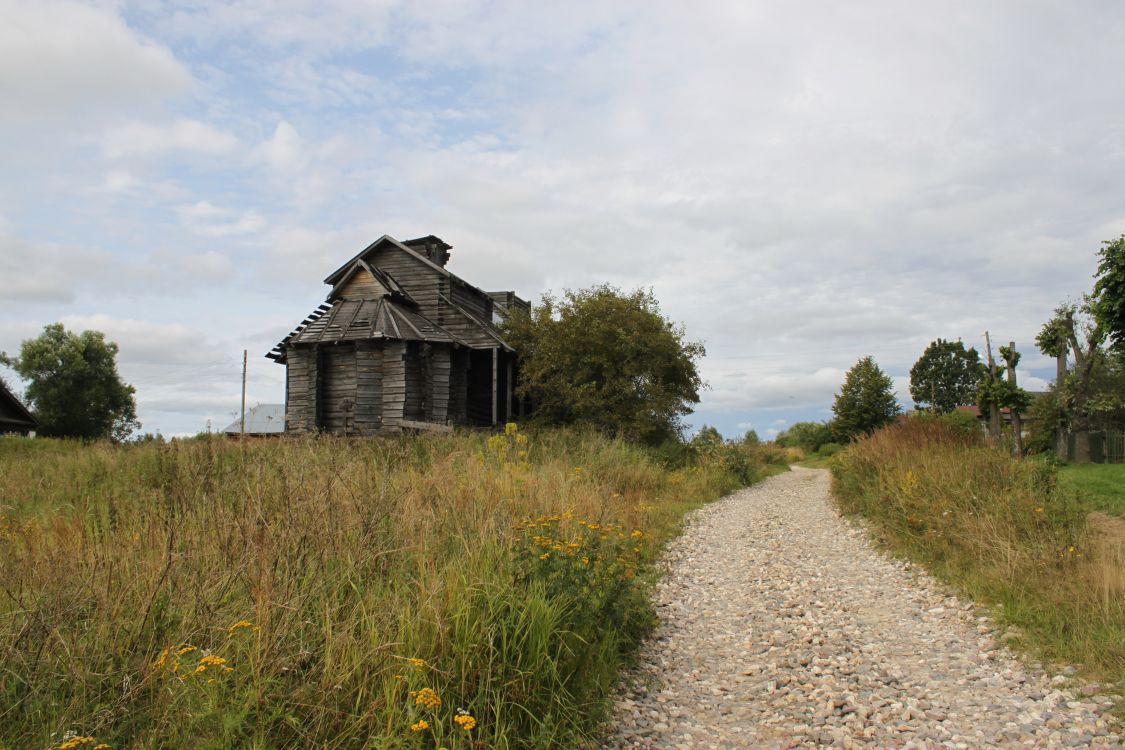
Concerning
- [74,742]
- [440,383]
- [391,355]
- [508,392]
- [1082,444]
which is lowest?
[74,742]

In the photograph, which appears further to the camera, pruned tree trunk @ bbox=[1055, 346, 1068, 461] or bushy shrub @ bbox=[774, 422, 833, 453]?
bushy shrub @ bbox=[774, 422, 833, 453]

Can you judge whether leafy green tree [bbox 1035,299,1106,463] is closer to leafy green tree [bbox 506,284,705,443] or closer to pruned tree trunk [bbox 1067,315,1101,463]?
pruned tree trunk [bbox 1067,315,1101,463]

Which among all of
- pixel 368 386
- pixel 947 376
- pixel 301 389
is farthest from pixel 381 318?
pixel 947 376

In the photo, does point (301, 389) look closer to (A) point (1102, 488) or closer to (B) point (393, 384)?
(B) point (393, 384)

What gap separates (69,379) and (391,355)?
1305 inches

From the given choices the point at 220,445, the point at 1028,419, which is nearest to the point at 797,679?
the point at 220,445

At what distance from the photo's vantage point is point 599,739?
4.37m

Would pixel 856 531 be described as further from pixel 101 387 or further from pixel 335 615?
pixel 101 387

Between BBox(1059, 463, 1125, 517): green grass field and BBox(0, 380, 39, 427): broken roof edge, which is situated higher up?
BBox(0, 380, 39, 427): broken roof edge

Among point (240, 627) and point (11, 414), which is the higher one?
point (11, 414)

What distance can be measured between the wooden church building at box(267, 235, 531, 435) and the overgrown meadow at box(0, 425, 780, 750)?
17862mm

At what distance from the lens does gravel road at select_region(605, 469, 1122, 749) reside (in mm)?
4500

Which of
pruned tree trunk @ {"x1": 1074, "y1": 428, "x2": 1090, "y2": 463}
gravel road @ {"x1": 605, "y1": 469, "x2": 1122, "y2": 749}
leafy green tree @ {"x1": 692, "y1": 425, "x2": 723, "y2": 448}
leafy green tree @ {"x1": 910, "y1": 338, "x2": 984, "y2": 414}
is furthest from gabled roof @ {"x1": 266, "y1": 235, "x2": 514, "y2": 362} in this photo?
leafy green tree @ {"x1": 910, "y1": 338, "x2": 984, "y2": 414}

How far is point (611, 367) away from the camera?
85.6 ft
